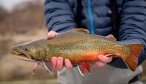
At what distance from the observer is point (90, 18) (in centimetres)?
365

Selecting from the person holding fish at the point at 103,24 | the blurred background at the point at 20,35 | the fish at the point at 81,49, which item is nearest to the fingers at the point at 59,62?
the fish at the point at 81,49

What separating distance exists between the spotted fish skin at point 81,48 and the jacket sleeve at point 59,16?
0.34 m

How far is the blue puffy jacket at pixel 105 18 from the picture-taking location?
363 centimetres


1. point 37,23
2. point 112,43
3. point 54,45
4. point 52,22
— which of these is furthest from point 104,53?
point 37,23

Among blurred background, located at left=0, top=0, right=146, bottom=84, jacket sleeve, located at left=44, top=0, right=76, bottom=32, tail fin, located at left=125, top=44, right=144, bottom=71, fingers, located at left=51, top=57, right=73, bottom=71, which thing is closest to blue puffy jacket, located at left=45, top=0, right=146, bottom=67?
jacket sleeve, located at left=44, top=0, right=76, bottom=32

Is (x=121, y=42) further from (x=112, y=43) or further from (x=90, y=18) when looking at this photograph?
(x=90, y=18)

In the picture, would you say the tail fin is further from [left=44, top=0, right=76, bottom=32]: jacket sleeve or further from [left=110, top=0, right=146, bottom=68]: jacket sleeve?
[left=44, top=0, right=76, bottom=32]: jacket sleeve

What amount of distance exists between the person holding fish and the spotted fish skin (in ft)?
0.68

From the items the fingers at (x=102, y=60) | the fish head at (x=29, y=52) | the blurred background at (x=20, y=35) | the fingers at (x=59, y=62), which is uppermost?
the fish head at (x=29, y=52)

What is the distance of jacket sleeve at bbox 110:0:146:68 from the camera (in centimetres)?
359

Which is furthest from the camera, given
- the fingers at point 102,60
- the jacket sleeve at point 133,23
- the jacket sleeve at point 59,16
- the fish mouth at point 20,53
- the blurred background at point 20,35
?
the blurred background at point 20,35

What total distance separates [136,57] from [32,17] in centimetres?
1642

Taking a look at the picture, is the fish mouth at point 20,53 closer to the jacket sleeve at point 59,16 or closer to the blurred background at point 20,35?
the jacket sleeve at point 59,16

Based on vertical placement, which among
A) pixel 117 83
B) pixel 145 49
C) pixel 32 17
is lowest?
pixel 32 17
